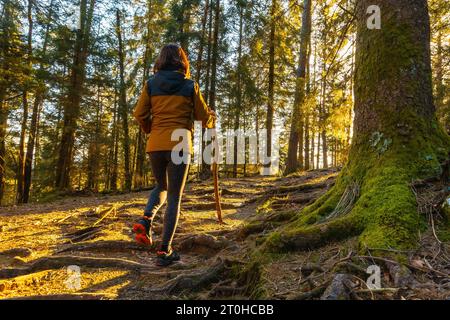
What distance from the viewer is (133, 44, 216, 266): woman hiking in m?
4.00

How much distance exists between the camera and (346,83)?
7023 millimetres

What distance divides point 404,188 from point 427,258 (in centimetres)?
81

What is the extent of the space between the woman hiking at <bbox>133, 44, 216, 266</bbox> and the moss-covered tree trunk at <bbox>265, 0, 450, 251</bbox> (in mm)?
1282

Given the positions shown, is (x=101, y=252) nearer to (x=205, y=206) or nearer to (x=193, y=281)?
(x=193, y=281)

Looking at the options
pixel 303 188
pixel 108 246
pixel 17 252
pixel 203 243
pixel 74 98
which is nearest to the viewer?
pixel 203 243

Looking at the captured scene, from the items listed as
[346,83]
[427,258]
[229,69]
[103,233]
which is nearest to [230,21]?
[229,69]

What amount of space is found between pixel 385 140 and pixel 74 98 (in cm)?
1603

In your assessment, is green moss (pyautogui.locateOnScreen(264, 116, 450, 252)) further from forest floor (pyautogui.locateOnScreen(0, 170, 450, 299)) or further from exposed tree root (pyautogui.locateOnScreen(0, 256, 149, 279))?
exposed tree root (pyautogui.locateOnScreen(0, 256, 149, 279))

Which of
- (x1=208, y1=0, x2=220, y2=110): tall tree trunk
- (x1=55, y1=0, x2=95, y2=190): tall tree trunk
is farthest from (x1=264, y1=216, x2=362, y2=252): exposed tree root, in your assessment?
(x1=55, y1=0, x2=95, y2=190): tall tree trunk

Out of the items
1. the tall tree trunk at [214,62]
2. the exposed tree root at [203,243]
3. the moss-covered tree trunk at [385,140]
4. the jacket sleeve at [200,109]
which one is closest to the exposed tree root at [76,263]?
the exposed tree root at [203,243]

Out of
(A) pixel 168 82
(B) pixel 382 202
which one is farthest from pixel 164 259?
(B) pixel 382 202

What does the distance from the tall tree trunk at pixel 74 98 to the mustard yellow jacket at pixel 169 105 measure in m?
13.7

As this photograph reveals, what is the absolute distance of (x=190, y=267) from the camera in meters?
3.87
